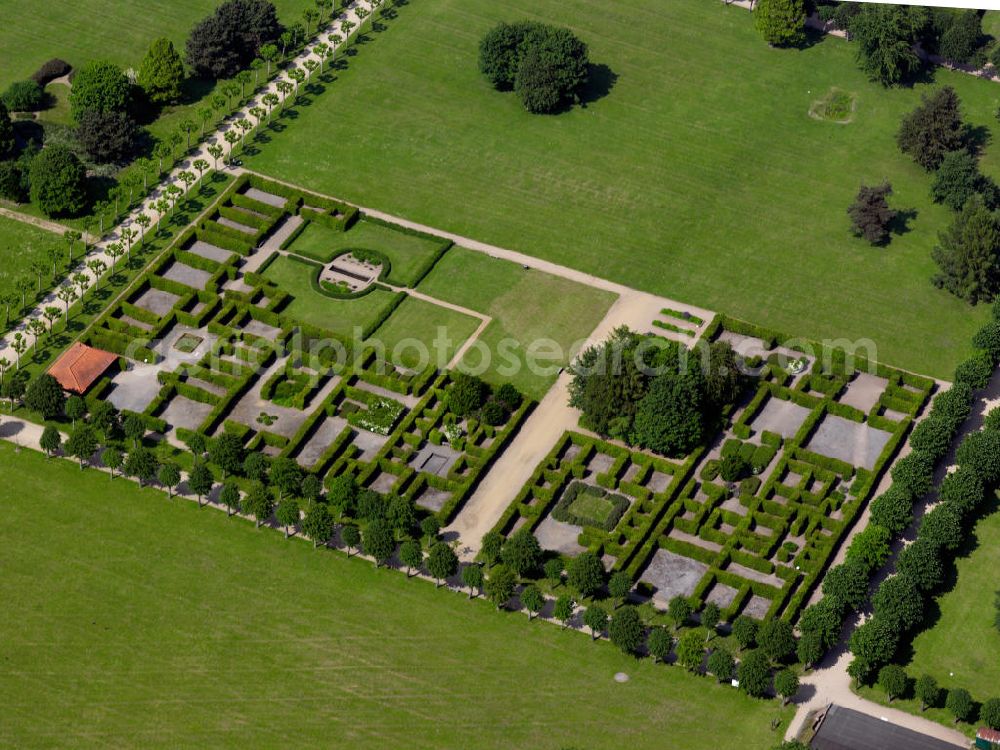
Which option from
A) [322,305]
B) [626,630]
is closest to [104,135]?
[322,305]

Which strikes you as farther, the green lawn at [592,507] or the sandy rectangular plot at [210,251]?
the sandy rectangular plot at [210,251]

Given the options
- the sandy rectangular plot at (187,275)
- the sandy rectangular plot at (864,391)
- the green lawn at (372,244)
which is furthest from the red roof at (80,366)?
the sandy rectangular plot at (864,391)

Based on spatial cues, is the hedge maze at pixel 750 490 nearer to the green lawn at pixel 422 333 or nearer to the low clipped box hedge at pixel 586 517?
the low clipped box hedge at pixel 586 517

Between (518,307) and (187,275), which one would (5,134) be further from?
(518,307)

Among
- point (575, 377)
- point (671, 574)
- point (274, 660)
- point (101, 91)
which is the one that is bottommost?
point (671, 574)

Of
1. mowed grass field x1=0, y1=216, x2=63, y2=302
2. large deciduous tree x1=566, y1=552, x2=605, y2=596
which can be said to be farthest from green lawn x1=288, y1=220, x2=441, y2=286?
large deciduous tree x1=566, y1=552, x2=605, y2=596
